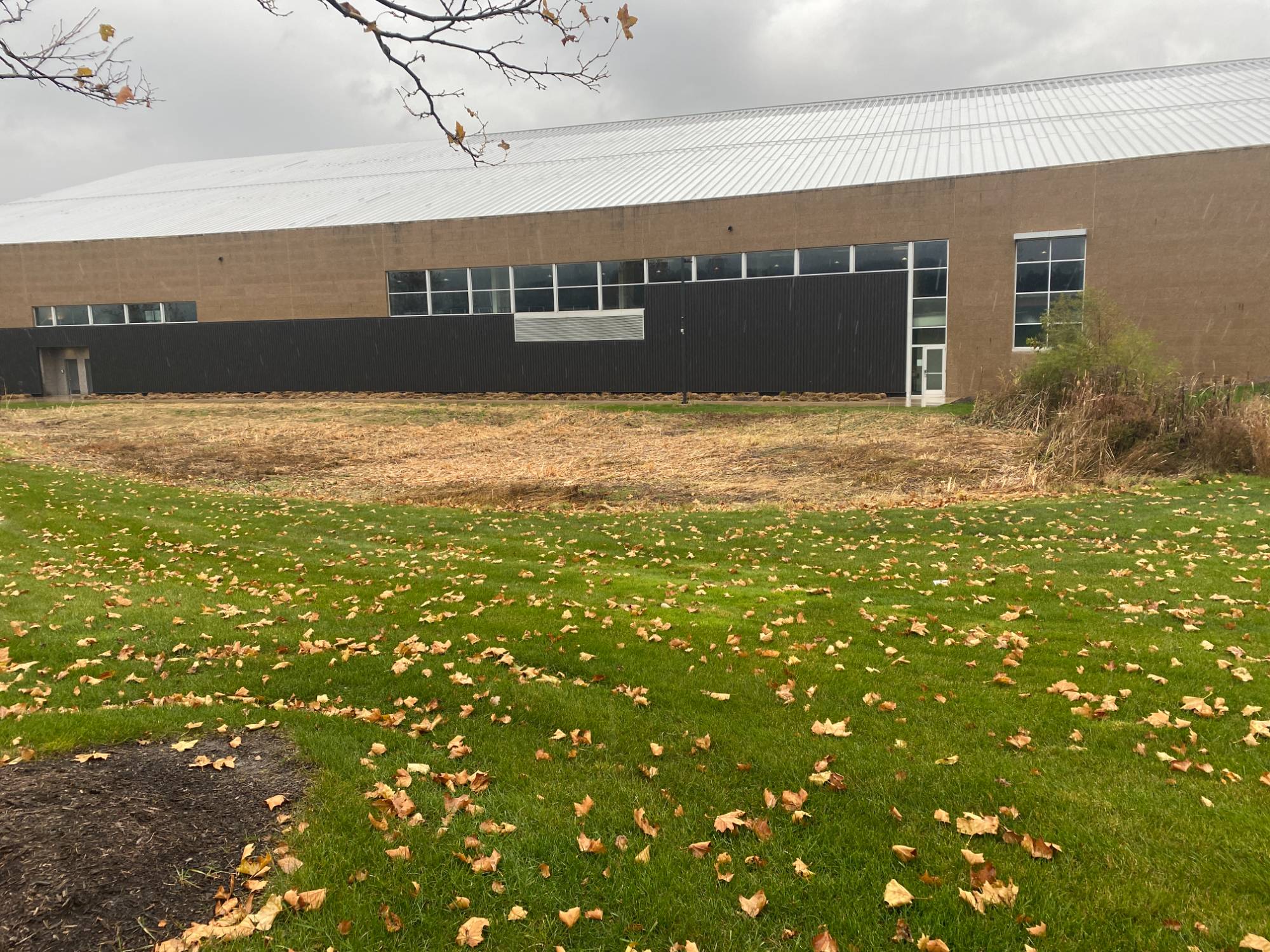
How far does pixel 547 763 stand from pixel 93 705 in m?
3.19

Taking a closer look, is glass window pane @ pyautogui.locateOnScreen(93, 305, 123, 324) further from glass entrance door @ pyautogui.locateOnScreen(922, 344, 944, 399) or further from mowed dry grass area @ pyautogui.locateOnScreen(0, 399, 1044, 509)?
glass entrance door @ pyautogui.locateOnScreen(922, 344, 944, 399)

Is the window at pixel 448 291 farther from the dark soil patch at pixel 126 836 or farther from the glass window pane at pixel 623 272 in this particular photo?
the dark soil patch at pixel 126 836

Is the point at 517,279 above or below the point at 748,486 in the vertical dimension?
above

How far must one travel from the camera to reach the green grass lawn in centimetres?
341

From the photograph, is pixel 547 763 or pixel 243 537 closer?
pixel 547 763

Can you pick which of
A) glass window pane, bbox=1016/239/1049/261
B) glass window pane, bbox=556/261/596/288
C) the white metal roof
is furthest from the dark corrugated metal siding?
the white metal roof

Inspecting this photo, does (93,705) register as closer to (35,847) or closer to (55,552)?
(35,847)

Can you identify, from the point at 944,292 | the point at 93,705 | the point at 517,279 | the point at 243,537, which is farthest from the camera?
the point at 517,279

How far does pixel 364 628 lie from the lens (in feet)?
23.7

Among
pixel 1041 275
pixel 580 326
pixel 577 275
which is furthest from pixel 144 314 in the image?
pixel 1041 275

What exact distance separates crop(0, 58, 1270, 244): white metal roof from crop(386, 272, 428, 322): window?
273cm

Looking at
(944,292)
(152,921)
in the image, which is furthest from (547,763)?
(944,292)

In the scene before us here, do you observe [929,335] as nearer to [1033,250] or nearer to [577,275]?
[1033,250]

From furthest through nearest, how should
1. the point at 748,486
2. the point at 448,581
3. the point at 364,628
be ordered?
1. the point at 748,486
2. the point at 448,581
3. the point at 364,628
